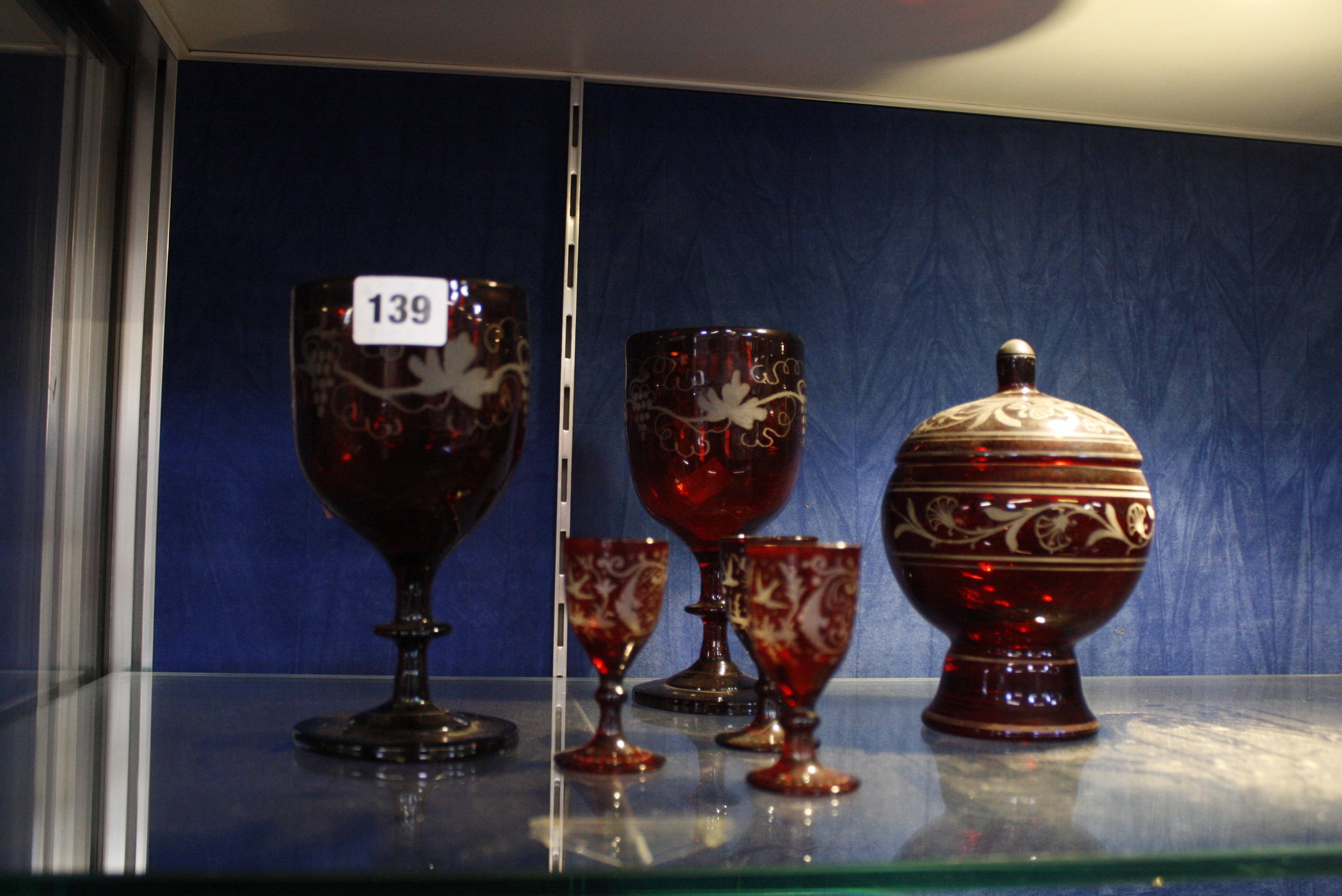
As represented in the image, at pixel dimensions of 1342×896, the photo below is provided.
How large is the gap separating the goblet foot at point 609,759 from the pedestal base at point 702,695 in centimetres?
20

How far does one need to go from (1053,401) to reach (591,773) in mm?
396

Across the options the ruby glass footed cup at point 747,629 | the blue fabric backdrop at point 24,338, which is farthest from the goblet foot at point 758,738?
the blue fabric backdrop at point 24,338

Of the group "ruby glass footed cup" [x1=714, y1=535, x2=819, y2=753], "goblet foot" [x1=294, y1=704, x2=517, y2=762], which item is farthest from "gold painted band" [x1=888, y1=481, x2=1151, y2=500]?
"goblet foot" [x1=294, y1=704, x2=517, y2=762]

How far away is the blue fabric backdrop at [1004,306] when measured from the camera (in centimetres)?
110

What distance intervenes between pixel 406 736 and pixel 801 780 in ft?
0.76

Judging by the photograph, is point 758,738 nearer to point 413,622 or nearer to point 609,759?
point 609,759

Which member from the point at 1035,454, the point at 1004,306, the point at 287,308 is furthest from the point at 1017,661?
the point at 287,308

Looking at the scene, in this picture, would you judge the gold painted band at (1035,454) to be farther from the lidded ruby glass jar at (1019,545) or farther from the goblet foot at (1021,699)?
the goblet foot at (1021,699)

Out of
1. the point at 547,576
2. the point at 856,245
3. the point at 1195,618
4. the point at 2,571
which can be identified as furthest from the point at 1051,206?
the point at 2,571

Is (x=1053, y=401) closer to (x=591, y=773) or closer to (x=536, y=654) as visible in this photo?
(x=591, y=773)

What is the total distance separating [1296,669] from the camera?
1193 mm

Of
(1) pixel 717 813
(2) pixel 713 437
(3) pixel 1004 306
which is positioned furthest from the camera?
(3) pixel 1004 306

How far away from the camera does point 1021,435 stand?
0.73 m

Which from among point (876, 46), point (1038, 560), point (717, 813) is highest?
point (876, 46)
